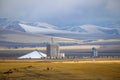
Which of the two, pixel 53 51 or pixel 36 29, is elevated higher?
pixel 36 29

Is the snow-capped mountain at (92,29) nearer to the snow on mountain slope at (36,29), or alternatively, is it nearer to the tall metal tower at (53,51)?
the snow on mountain slope at (36,29)

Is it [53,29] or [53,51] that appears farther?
[53,29]

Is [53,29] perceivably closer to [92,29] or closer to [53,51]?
[92,29]

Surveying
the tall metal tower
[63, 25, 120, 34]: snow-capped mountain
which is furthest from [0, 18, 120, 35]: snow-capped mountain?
the tall metal tower

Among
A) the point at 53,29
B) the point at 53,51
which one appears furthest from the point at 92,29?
the point at 53,51

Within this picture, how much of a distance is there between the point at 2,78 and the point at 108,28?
322 feet

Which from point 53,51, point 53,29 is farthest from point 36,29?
point 53,51

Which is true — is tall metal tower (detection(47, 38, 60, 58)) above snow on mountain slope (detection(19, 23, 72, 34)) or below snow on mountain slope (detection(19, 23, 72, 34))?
below

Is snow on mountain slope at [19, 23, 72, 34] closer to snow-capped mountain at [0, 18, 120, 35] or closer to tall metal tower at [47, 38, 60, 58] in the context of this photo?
snow-capped mountain at [0, 18, 120, 35]

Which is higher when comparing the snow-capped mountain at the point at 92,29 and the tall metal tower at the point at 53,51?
the snow-capped mountain at the point at 92,29

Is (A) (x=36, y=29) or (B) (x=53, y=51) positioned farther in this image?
(A) (x=36, y=29)

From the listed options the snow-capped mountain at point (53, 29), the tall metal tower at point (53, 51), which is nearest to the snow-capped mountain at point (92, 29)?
the snow-capped mountain at point (53, 29)

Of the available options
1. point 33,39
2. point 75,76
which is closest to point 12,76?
point 75,76

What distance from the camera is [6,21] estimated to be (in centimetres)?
11856
